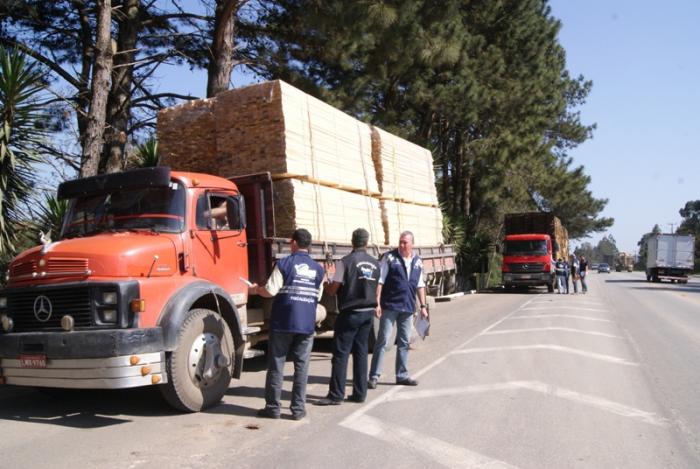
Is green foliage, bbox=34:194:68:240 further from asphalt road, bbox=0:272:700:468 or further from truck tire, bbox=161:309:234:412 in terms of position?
truck tire, bbox=161:309:234:412

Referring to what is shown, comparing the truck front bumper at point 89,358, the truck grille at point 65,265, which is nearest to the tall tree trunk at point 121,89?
the truck grille at point 65,265

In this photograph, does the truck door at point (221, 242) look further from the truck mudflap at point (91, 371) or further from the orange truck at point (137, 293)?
the truck mudflap at point (91, 371)

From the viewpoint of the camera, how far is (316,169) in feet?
32.1

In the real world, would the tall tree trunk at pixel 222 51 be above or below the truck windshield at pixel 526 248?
above

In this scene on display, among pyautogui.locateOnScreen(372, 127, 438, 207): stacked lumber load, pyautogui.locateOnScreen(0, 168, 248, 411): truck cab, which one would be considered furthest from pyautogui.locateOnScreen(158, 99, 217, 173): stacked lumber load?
pyautogui.locateOnScreen(372, 127, 438, 207): stacked lumber load

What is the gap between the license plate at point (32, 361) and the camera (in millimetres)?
5922

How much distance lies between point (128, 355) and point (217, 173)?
4395mm

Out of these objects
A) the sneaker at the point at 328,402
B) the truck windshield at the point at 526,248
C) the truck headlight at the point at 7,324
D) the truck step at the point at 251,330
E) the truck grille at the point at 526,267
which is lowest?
the sneaker at the point at 328,402

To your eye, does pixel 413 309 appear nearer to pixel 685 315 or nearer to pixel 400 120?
→ pixel 685 315

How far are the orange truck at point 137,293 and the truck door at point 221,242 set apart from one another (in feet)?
0.04

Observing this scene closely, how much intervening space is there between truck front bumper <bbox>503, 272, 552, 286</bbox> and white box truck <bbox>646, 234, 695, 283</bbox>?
19.6m

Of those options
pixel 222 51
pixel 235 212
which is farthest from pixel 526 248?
pixel 235 212

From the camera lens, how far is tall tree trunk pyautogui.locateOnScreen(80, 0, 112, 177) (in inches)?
487

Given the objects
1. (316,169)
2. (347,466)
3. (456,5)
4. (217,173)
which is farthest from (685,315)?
(347,466)
